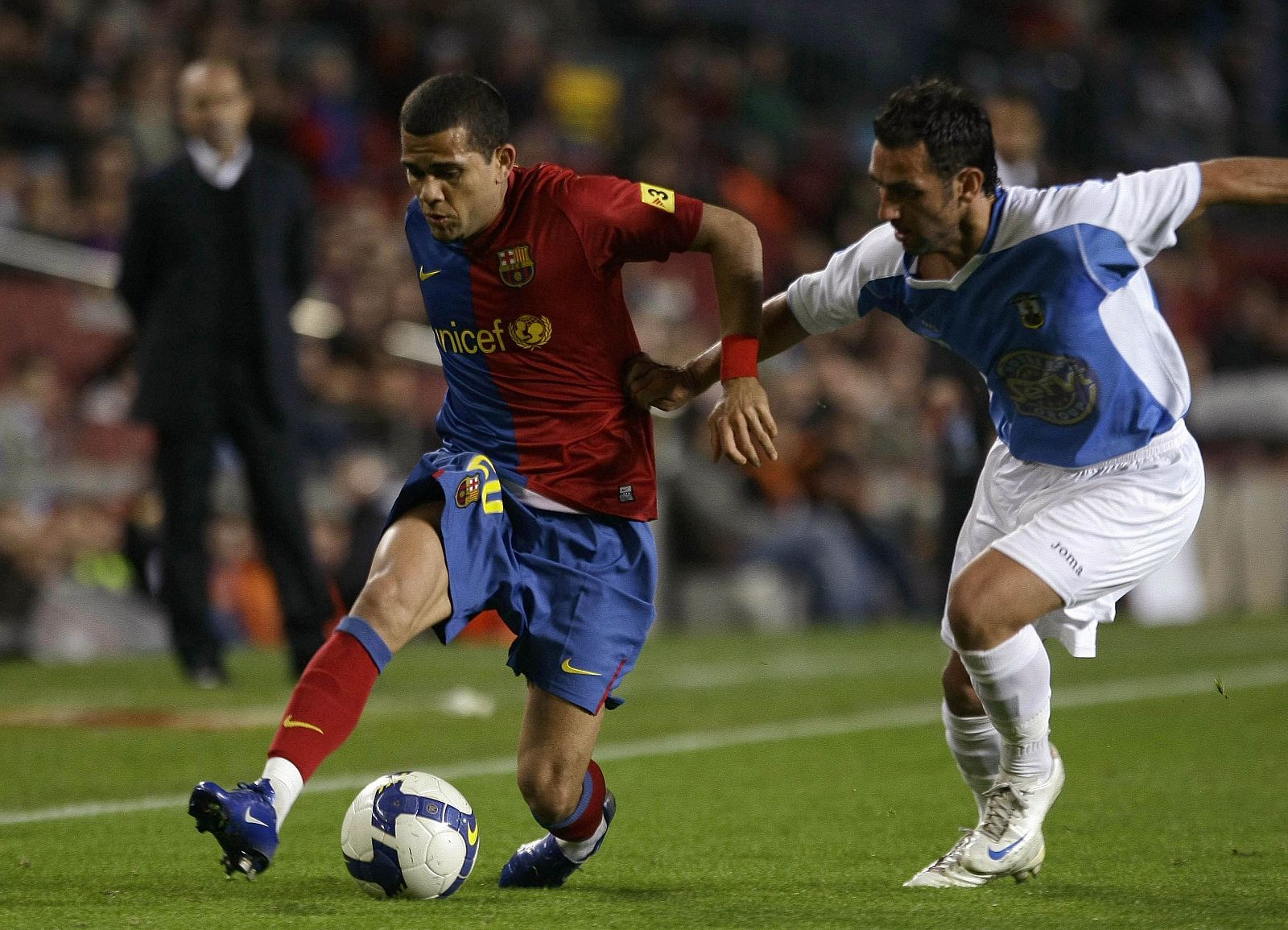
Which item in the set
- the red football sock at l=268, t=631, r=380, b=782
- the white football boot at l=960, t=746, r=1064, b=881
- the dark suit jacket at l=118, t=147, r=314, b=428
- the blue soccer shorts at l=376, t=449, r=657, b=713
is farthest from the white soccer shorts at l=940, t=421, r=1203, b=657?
the dark suit jacket at l=118, t=147, r=314, b=428

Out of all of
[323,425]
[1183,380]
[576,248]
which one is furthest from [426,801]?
[323,425]

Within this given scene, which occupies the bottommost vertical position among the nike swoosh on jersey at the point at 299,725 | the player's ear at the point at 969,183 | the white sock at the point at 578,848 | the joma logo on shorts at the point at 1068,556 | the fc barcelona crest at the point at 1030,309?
the white sock at the point at 578,848

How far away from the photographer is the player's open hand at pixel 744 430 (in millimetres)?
4051

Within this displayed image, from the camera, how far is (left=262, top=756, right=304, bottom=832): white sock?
3.49 m

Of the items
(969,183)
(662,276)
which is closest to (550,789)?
(969,183)

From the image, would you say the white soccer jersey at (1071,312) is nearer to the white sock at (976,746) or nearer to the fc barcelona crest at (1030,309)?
the fc barcelona crest at (1030,309)

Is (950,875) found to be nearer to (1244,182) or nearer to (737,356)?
(737,356)

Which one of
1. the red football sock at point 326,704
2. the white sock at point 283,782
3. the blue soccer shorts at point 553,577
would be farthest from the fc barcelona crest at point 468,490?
the white sock at point 283,782

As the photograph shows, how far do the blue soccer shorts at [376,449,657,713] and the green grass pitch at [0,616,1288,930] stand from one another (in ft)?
1.67

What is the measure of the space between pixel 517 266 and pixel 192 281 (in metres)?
4.19

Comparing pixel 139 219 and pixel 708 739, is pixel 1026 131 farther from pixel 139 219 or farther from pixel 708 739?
pixel 139 219

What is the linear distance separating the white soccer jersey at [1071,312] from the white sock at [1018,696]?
490mm

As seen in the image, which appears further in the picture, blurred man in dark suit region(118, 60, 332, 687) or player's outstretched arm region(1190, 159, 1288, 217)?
blurred man in dark suit region(118, 60, 332, 687)

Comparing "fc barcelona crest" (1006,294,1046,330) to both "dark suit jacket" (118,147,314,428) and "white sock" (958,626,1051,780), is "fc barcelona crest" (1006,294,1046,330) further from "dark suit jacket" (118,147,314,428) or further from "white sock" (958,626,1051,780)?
"dark suit jacket" (118,147,314,428)
